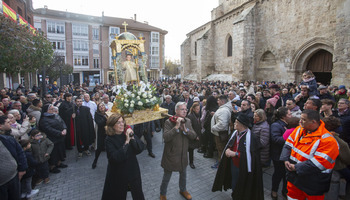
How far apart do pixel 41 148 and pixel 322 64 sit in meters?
15.8

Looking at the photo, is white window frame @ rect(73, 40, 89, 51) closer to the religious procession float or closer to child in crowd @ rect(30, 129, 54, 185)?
the religious procession float

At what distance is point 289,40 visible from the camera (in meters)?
14.4

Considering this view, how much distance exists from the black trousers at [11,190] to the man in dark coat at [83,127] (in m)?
3.01

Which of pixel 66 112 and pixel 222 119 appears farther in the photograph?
pixel 66 112

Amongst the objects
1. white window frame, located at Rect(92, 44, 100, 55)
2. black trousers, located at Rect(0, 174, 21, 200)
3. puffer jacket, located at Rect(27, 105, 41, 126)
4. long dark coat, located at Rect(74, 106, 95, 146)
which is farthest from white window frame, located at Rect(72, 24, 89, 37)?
black trousers, located at Rect(0, 174, 21, 200)

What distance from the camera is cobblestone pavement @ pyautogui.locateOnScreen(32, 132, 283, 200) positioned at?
4074 mm

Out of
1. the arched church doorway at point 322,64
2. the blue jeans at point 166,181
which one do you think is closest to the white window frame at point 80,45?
the arched church doorway at point 322,64

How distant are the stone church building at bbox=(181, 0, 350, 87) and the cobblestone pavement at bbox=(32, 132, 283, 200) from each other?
32.0ft

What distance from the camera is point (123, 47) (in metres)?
7.43

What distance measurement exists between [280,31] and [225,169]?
15.1m

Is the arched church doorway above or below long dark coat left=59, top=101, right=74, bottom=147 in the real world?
above

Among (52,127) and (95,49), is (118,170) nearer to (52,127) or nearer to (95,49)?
(52,127)

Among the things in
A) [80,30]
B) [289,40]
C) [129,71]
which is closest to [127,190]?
[129,71]

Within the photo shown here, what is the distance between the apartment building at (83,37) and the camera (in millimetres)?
29578
